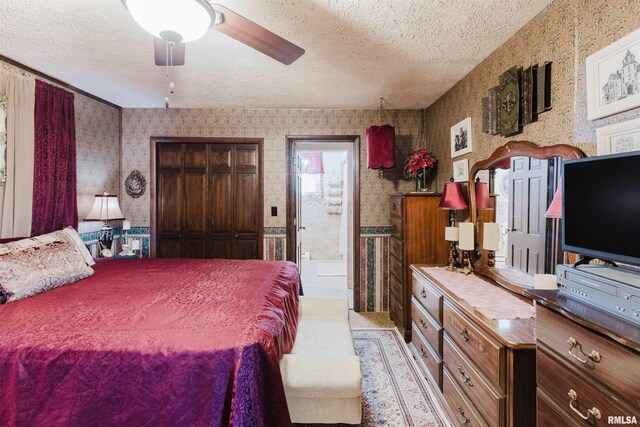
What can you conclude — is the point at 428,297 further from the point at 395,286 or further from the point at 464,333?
the point at 395,286

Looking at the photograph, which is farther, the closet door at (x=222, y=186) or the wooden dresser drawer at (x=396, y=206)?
the closet door at (x=222, y=186)

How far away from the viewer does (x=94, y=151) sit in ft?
11.8

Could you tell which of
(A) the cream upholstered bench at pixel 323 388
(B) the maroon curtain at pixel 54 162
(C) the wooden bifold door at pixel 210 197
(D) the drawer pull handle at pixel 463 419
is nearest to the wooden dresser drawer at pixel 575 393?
(D) the drawer pull handle at pixel 463 419

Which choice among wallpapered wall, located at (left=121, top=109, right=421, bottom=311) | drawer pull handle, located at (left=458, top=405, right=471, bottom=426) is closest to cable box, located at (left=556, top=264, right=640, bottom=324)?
drawer pull handle, located at (left=458, top=405, right=471, bottom=426)

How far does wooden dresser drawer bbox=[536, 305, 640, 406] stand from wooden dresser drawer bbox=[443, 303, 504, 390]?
0.33 meters

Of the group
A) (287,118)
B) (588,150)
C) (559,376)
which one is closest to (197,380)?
(559,376)

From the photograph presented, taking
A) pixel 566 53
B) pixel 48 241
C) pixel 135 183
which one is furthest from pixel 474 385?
pixel 135 183

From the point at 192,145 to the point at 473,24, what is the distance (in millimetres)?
3364

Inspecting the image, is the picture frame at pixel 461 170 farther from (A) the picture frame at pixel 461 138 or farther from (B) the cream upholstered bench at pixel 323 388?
(B) the cream upholstered bench at pixel 323 388

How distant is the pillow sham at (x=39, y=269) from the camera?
1823 millimetres

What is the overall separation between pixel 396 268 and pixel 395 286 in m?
0.22

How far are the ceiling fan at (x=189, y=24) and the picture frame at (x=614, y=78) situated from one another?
1.46 metres

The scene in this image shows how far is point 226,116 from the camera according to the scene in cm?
405

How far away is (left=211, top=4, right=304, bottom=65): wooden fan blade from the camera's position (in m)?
1.56
